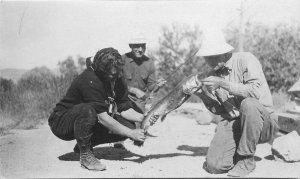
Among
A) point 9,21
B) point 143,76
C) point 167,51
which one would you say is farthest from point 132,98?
point 167,51

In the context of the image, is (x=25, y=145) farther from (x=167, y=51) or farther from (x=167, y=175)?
(x=167, y=51)

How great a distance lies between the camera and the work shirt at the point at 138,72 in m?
6.31

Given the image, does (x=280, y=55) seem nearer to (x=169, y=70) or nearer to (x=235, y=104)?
(x=169, y=70)

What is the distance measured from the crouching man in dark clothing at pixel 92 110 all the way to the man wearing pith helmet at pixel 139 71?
1.75 metres

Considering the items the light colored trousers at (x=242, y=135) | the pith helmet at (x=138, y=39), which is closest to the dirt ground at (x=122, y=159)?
the light colored trousers at (x=242, y=135)

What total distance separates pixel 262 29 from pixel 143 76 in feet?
36.5

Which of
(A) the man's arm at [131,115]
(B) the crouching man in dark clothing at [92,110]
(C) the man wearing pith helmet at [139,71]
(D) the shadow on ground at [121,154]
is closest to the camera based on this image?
(B) the crouching man in dark clothing at [92,110]

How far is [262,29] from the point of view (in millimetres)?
16109

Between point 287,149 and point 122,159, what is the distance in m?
1.93

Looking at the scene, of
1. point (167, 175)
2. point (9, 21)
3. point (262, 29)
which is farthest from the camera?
point (262, 29)

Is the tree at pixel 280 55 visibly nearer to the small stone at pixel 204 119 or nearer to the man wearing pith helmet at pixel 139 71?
the small stone at pixel 204 119

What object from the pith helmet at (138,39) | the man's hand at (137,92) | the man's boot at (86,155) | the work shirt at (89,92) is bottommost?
the man's boot at (86,155)

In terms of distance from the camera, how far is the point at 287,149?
4.39m

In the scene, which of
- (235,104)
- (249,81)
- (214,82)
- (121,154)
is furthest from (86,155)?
(249,81)
